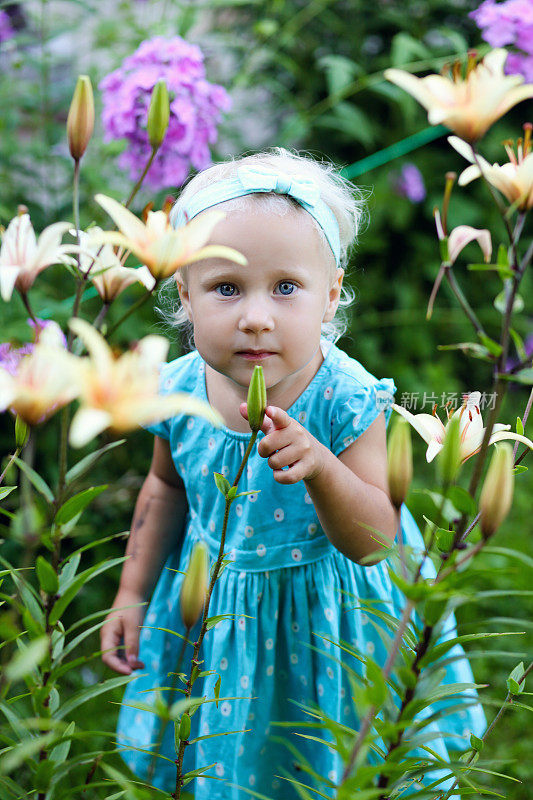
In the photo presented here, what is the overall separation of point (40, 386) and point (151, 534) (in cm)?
81

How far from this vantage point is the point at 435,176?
2502 millimetres

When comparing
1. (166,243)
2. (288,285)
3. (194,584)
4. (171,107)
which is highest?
(171,107)

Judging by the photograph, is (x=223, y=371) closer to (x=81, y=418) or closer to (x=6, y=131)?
(x=81, y=418)

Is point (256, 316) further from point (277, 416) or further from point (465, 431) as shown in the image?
point (465, 431)

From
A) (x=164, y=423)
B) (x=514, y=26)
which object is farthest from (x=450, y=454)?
(x=514, y=26)

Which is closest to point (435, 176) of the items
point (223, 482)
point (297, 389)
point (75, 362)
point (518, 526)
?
point (518, 526)

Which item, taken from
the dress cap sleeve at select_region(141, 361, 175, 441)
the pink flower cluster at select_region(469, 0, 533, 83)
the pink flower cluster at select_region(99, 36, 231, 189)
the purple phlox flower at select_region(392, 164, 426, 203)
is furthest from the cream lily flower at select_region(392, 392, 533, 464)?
the purple phlox flower at select_region(392, 164, 426, 203)

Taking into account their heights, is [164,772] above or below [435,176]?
below

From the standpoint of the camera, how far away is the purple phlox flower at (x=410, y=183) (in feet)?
7.70

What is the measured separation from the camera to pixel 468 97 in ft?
1.59

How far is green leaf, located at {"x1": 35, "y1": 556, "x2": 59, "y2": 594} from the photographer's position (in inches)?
18.9

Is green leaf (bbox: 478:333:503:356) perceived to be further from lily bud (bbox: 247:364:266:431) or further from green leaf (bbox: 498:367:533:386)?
lily bud (bbox: 247:364:266:431)

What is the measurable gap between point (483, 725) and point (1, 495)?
3.01ft

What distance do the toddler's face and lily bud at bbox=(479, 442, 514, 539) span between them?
421mm
